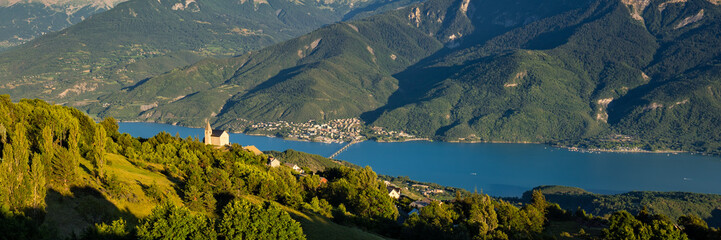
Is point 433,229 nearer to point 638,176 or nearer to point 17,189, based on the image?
point 17,189

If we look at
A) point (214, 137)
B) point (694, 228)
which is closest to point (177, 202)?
point (694, 228)

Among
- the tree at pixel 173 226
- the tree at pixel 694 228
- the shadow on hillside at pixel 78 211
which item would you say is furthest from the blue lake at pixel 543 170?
the tree at pixel 173 226

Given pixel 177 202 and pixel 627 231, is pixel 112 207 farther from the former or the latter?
pixel 627 231

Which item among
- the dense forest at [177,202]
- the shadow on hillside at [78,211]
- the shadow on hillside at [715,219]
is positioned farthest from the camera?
the shadow on hillside at [715,219]

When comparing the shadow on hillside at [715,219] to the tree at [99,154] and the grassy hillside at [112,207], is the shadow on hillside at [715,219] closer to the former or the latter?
the grassy hillside at [112,207]

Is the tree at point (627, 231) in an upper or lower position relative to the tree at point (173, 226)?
upper

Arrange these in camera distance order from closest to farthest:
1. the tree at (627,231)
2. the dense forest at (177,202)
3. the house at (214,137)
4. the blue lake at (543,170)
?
the dense forest at (177,202) < the tree at (627,231) < the house at (214,137) < the blue lake at (543,170)

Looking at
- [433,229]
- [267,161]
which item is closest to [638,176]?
[267,161]
